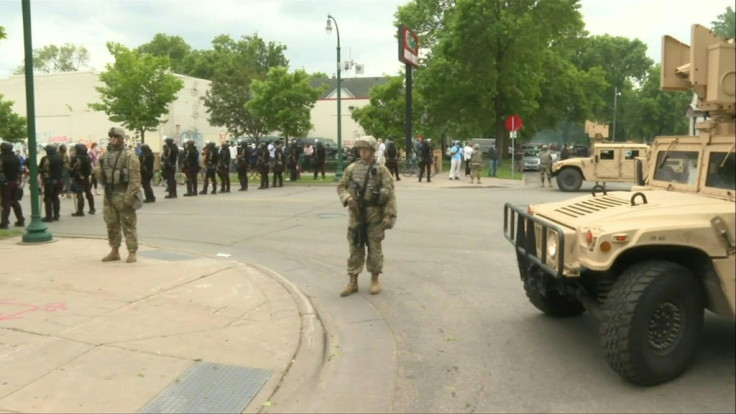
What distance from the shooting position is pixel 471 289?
7949mm

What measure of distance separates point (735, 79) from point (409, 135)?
26.4 m

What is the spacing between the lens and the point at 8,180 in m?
13.6

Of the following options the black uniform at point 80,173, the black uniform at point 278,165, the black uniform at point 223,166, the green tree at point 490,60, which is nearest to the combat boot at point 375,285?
the black uniform at point 80,173

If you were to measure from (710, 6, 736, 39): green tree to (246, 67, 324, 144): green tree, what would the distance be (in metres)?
34.2

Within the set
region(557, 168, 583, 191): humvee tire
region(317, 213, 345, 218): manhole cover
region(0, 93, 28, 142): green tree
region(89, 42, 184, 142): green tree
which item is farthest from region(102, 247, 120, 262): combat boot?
region(89, 42, 184, 142): green tree

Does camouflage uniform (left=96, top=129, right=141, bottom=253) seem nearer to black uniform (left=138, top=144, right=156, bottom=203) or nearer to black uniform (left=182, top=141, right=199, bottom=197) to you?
black uniform (left=138, top=144, right=156, bottom=203)

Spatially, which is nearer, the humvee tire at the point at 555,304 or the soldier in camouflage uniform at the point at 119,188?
the humvee tire at the point at 555,304

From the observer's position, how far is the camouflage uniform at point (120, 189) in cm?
927

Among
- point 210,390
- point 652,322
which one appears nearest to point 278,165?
point 210,390

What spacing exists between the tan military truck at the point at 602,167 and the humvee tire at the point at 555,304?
14.6 meters

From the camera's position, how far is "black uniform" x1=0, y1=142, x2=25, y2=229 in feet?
44.5

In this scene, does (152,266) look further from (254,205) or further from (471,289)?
(254,205)

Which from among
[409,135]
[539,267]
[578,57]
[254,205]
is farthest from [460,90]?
[578,57]

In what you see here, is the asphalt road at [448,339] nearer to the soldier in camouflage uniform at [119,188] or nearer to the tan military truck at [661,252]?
the tan military truck at [661,252]
